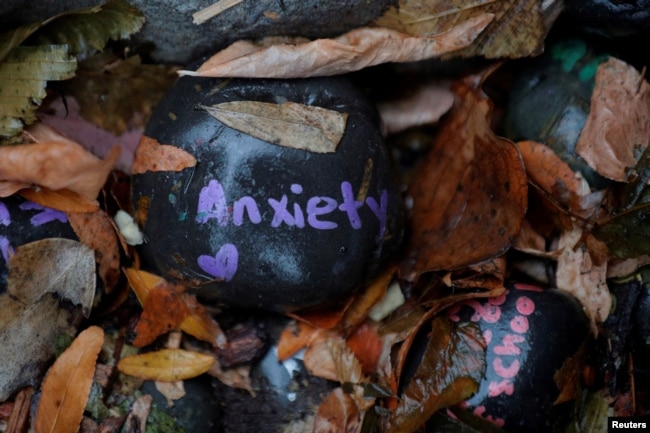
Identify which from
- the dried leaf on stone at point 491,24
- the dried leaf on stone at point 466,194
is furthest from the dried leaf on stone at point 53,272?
the dried leaf on stone at point 491,24

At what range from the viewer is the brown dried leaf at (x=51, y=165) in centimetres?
163

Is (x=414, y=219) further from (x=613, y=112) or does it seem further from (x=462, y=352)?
(x=613, y=112)

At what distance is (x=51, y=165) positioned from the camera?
5.36ft

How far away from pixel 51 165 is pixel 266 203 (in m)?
0.53

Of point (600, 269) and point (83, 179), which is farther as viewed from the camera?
point (600, 269)

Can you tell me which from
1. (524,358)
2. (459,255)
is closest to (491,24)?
(459,255)

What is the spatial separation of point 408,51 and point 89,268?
101cm

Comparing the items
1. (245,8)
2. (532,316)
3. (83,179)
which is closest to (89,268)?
(83,179)

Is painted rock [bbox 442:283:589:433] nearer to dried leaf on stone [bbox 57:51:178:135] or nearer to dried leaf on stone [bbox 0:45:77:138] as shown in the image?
dried leaf on stone [bbox 57:51:178:135]

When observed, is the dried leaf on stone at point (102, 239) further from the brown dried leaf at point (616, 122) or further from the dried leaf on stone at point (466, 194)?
the brown dried leaf at point (616, 122)

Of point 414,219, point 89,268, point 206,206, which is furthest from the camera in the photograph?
point 414,219

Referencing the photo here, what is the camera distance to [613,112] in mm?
1840

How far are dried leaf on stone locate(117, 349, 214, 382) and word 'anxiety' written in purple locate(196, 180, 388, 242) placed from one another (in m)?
0.41

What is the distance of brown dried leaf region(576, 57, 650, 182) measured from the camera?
1827mm
